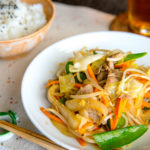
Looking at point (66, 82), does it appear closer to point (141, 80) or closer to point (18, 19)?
point (141, 80)

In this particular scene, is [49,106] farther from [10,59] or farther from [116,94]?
[10,59]

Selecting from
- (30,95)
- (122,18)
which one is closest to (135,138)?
(30,95)

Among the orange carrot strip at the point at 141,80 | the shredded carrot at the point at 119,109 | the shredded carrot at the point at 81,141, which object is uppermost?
the orange carrot strip at the point at 141,80

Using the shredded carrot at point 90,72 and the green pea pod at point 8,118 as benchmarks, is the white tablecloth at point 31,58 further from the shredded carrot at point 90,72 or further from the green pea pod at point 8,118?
the shredded carrot at point 90,72

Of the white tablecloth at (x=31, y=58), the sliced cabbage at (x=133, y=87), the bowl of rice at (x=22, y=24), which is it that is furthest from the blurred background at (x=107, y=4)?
the sliced cabbage at (x=133, y=87)

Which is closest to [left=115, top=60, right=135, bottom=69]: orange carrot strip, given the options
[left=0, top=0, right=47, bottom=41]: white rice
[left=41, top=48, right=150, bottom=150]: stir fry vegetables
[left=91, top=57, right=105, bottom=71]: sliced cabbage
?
[left=41, top=48, right=150, bottom=150]: stir fry vegetables

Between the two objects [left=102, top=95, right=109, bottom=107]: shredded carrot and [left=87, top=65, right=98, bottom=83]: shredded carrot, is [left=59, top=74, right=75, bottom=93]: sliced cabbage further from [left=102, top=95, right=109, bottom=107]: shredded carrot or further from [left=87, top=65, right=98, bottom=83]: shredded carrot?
[left=102, top=95, right=109, bottom=107]: shredded carrot

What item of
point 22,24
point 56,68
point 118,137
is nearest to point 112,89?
point 118,137
